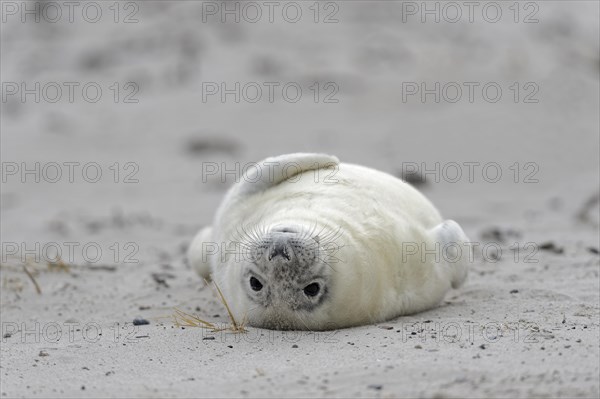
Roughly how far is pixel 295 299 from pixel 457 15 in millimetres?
12817

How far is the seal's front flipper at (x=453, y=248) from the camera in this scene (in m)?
5.35

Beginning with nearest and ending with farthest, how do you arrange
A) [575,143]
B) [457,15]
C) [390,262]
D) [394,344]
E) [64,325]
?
[394,344] → [390,262] → [64,325] → [575,143] → [457,15]

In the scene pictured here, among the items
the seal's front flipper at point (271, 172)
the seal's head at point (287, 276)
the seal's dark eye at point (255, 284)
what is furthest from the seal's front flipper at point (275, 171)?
the seal's dark eye at point (255, 284)

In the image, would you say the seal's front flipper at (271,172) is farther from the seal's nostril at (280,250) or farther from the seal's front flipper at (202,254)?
the seal's nostril at (280,250)

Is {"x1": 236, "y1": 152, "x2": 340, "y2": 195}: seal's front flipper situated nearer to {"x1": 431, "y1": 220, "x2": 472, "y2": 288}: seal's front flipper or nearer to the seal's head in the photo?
{"x1": 431, "y1": 220, "x2": 472, "y2": 288}: seal's front flipper

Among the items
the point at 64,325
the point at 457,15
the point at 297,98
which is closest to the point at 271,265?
the point at 64,325

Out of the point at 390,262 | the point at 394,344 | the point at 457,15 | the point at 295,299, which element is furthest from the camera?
the point at 457,15

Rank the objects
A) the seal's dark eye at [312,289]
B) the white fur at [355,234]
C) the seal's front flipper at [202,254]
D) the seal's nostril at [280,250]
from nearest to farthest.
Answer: the seal's nostril at [280,250] → the seal's dark eye at [312,289] → the white fur at [355,234] → the seal's front flipper at [202,254]

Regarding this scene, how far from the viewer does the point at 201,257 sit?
247 inches

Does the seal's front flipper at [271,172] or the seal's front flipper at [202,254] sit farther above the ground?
the seal's front flipper at [271,172]

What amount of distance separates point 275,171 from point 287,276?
50.6 inches

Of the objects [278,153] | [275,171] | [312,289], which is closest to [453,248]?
[275,171]

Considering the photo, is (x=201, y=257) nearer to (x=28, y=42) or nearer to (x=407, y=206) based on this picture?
(x=407, y=206)

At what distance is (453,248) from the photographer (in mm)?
5355
